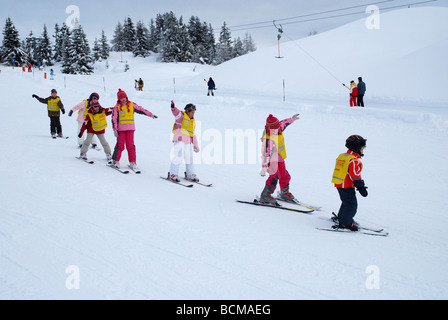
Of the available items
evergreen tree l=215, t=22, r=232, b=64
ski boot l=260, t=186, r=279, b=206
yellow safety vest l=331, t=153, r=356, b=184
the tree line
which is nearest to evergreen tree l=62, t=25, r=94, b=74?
the tree line

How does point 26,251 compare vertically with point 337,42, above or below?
below

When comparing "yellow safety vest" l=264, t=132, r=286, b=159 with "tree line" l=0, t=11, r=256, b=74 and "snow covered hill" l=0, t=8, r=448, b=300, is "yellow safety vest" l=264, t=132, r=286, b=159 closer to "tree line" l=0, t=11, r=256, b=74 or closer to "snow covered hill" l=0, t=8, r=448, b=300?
"snow covered hill" l=0, t=8, r=448, b=300

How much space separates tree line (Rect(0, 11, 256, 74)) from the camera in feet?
196

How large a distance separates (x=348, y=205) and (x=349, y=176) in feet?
1.67

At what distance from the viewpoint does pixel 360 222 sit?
20.4 ft

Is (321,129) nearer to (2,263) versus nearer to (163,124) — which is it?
(163,124)

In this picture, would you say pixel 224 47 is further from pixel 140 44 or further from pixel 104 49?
pixel 104 49

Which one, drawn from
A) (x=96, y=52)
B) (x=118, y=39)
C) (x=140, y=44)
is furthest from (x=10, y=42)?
(x=118, y=39)

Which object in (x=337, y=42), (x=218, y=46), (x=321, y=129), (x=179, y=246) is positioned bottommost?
(x=179, y=246)

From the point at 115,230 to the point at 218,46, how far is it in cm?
7523

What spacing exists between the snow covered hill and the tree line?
47.5 metres

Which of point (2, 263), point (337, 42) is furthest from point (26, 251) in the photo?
point (337, 42)
